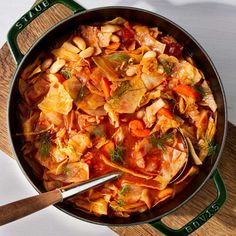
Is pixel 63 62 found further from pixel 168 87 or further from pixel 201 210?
pixel 201 210

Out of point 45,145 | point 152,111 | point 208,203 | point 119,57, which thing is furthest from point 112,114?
point 208,203

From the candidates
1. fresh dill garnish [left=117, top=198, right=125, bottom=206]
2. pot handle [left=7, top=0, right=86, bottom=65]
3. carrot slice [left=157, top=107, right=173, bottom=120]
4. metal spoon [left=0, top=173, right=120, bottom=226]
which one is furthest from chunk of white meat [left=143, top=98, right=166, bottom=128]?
pot handle [left=7, top=0, right=86, bottom=65]

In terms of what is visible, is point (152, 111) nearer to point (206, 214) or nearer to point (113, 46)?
point (113, 46)

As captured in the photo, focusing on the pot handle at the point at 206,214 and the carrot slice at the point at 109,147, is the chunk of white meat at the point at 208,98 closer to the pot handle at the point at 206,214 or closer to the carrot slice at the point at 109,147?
the pot handle at the point at 206,214

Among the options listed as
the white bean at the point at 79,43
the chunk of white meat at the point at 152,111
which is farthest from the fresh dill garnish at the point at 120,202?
the white bean at the point at 79,43

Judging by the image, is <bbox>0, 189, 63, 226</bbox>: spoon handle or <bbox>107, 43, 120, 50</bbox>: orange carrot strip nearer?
<bbox>0, 189, 63, 226</bbox>: spoon handle

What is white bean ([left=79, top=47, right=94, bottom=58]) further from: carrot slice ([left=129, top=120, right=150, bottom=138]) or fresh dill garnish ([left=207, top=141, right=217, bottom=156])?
fresh dill garnish ([left=207, top=141, right=217, bottom=156])

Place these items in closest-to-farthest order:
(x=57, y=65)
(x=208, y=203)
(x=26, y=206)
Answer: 1. (x=26, y=206)
2. (x=57, y=65)
3. (x=208, y=203)
